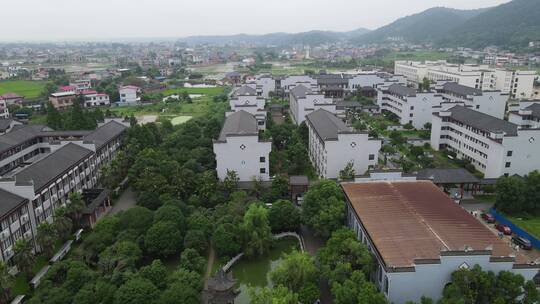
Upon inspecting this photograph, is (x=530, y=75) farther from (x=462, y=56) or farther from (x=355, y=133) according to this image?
(x=462, y=56)

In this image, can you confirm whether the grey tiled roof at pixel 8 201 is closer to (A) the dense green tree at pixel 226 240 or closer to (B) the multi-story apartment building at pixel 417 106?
(A) the dense green tree at pixel 226 240

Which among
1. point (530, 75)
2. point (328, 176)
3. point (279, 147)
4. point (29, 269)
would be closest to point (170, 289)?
point (29, 269)

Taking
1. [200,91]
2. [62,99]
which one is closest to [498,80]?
[200,91]

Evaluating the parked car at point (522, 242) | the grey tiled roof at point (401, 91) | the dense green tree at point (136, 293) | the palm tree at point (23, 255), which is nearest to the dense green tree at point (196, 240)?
the dense green tree at point (136, 293)

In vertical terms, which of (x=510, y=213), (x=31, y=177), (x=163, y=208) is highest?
(x=31, y=177)

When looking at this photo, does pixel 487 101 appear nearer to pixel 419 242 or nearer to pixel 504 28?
pixel 419 242

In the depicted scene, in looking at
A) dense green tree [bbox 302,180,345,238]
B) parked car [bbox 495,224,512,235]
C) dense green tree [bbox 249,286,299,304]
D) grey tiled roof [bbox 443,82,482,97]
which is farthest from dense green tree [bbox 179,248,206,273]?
grey tiled roof [bbox 443,82,482,97]

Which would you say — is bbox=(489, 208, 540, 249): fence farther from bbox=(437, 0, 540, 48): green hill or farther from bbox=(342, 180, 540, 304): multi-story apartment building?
bbox=(437, 0, 540, 48): green hill
